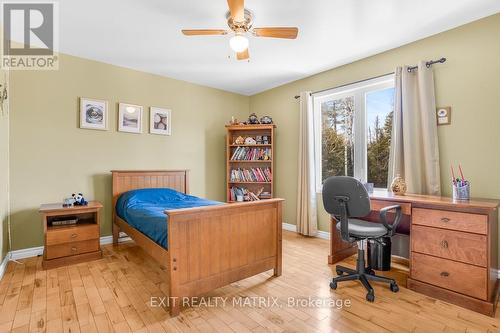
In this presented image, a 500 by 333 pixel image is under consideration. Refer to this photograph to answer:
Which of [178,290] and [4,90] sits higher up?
[4,90]

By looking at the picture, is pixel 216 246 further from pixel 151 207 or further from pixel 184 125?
pixel 184 125

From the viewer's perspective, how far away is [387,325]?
1.75m

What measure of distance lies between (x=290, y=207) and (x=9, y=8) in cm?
413

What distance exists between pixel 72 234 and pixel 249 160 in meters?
2.69

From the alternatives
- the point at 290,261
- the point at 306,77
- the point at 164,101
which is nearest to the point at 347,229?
the point at 290,261

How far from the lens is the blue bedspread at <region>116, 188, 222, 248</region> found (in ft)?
7.12

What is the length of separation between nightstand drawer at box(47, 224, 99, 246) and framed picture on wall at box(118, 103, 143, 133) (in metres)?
1.42

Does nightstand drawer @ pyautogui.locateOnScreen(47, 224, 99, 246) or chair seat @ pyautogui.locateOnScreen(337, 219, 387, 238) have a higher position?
chair seat @ pyautogui.locateOnScreen(337, 219, 387, 238)

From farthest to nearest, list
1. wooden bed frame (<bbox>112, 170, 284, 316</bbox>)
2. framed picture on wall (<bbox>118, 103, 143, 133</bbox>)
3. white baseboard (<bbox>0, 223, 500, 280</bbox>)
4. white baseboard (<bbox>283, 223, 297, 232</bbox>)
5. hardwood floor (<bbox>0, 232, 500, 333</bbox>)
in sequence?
white baseboard (<bbox>283, 223, 297, 232</bbox>)
framed picture on wall (<bbox>118, 103, 143, 133</bbox>)
white baseboard (<bbox>0, 223, 500, 280</bbox>)
wooden bed frame (<bbox>112, 170, 284, 316</bbox>)
hardwood floor (<bbox>0, 232, 500, 333</bbox>)

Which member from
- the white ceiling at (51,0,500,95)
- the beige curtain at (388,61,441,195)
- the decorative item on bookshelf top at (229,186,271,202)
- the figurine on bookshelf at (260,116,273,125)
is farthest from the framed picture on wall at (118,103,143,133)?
the beige curtain at (388,61,441,195)

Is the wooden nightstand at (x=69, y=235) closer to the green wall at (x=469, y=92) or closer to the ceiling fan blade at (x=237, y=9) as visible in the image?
the ceiling fan blade at (x=237, y=9)

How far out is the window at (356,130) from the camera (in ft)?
10.6

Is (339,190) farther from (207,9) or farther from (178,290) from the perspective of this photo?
(207,9)

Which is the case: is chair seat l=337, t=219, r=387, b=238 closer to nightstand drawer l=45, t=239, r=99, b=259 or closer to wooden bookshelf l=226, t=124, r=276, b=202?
wooden bookshelf l=226, t=124, r=276, b=202
